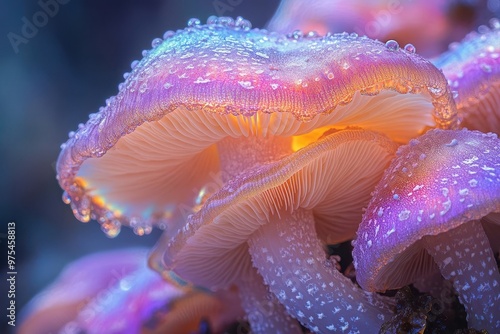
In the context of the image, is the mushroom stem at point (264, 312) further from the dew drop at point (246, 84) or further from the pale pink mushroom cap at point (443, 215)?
the dew drop at point (246, 84)

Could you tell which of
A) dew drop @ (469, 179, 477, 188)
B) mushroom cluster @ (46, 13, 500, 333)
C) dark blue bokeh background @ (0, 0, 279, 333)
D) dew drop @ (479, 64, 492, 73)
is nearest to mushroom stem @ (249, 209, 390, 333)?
mushroom cluster @ (46, 13, 500, 333)

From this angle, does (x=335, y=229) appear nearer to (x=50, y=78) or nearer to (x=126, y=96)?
(x=126, y=96)

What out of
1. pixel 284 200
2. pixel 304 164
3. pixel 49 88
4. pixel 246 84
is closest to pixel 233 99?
pixel 246 84

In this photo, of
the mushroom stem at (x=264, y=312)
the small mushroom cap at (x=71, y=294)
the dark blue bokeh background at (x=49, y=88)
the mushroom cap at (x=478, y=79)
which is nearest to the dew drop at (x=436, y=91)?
the mushroom cap at (x=478, y=79)

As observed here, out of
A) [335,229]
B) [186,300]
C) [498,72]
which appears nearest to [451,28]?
[498,72]

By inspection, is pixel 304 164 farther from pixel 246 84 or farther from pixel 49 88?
pixel 49 88

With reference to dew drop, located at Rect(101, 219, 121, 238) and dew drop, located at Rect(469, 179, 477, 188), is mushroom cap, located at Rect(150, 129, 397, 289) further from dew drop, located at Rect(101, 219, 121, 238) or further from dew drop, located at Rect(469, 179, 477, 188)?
dew drop, located at Rect(469, 179, 477, 188)
